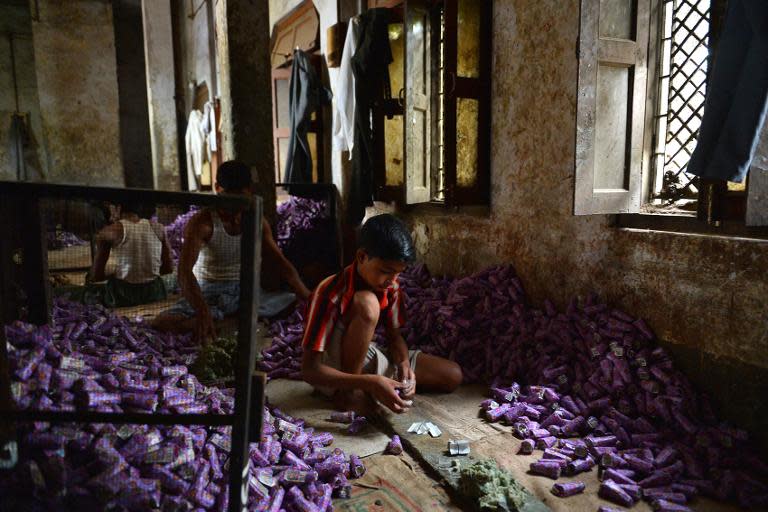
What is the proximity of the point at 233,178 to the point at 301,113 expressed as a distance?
3.36m

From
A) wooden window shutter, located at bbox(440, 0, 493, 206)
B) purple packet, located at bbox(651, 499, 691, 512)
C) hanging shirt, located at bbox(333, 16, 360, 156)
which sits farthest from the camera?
hanging shirt, located at bbox(333, 16, 360, 156)

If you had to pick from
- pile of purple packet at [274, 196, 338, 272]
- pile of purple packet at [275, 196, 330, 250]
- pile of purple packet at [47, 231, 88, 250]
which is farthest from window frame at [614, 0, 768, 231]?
pile of purple packet at [47, 231, 88, 250]

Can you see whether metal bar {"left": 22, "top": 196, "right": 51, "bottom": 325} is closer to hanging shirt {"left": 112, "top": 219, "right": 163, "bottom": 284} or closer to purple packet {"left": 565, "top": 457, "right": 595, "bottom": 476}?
hanging shirt {"left": 112, "top": 219, "right": 163, "bottom": 284}

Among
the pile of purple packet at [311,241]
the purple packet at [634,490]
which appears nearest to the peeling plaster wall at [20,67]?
the pile of purple packet at [311,241]

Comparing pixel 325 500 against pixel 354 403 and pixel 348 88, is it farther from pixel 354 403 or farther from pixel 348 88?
pixel 348 88

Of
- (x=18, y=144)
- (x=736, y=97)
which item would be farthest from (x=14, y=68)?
(x=736, y=97)

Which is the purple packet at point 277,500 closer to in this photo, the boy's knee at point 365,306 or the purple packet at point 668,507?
the boy's knee at point 365,306

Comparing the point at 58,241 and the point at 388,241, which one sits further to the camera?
the point at 58,241

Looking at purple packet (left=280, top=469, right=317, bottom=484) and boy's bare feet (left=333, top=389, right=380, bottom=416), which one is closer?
purple packet (left=280, top=469, right=317, bottom=484)

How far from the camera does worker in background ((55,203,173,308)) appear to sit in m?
4.55

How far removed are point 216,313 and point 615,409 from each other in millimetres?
3375

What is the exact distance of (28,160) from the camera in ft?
47.5

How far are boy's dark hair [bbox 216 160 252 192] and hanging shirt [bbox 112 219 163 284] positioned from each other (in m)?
0.97

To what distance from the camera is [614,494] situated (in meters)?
2.38
